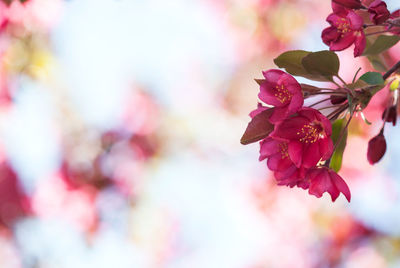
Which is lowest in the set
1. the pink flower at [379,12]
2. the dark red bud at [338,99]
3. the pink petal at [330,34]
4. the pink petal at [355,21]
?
the dark red bud at [338,99]

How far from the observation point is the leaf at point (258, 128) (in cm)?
52

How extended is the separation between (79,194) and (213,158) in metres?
0.86

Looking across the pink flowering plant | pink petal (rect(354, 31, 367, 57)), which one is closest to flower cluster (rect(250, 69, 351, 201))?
the pink flowering plant

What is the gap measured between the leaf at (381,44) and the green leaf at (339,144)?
0.09 meters

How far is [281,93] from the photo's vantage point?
52cm

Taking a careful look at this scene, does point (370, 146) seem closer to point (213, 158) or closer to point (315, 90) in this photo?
point (315, 90)

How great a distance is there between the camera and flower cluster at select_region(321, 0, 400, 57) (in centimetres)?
54

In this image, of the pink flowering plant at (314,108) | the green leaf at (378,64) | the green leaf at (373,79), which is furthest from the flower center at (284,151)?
the green leaf at (378,64)

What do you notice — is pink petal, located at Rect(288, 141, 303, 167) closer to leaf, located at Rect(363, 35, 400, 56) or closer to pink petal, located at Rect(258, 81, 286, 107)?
pink petal, located at Rect(258, 81, 286, 107)

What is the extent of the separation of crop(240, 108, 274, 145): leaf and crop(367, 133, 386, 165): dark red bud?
203mm

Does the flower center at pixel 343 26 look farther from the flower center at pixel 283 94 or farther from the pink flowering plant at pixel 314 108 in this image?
the flower center at pixel 283 94

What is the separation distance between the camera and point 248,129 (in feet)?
1.69

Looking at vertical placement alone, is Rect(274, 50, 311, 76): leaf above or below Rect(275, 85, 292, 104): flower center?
above

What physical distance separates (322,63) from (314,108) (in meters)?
0.05
